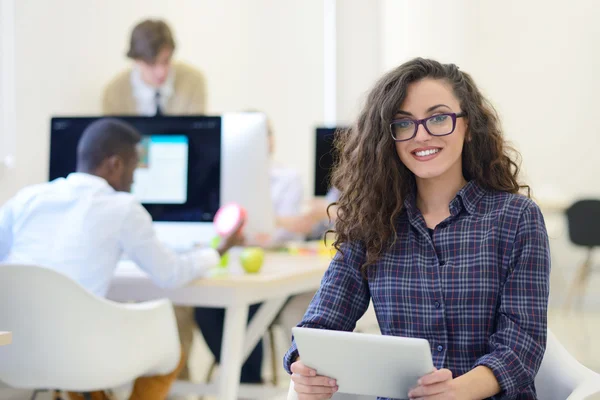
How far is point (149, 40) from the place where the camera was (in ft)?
12.0

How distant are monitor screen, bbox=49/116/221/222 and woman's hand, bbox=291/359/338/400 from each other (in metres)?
1.57

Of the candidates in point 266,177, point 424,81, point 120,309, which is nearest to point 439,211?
point 424,81

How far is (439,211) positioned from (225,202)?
149 centimetres

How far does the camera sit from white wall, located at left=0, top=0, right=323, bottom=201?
3.71 meters

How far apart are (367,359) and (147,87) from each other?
9.40 feet

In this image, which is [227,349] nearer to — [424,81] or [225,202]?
[225,202]

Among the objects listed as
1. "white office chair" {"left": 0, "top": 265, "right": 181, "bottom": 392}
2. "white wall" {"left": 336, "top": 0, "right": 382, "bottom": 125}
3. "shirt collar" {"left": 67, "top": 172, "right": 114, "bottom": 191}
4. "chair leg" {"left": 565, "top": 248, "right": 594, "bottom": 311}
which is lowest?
"chair leg" {"left": 565, "top": 248, "right": 594, "bottom": 311}

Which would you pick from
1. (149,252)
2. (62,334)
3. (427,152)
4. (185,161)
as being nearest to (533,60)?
(185,161)

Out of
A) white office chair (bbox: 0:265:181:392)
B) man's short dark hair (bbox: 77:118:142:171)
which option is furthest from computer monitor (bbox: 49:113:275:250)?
white office chair (bbox: 0:265:181:392)

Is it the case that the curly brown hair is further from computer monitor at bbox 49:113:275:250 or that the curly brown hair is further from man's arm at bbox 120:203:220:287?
computer monitor at bbox 49:113:275:250

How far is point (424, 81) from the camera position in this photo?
1479 millimetres

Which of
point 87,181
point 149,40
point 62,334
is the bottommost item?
point 62,334

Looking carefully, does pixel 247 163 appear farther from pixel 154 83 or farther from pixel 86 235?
pixel 154 83

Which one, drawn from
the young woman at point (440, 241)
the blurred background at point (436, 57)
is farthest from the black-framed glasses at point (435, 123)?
the blurred background at point (436, 57)
